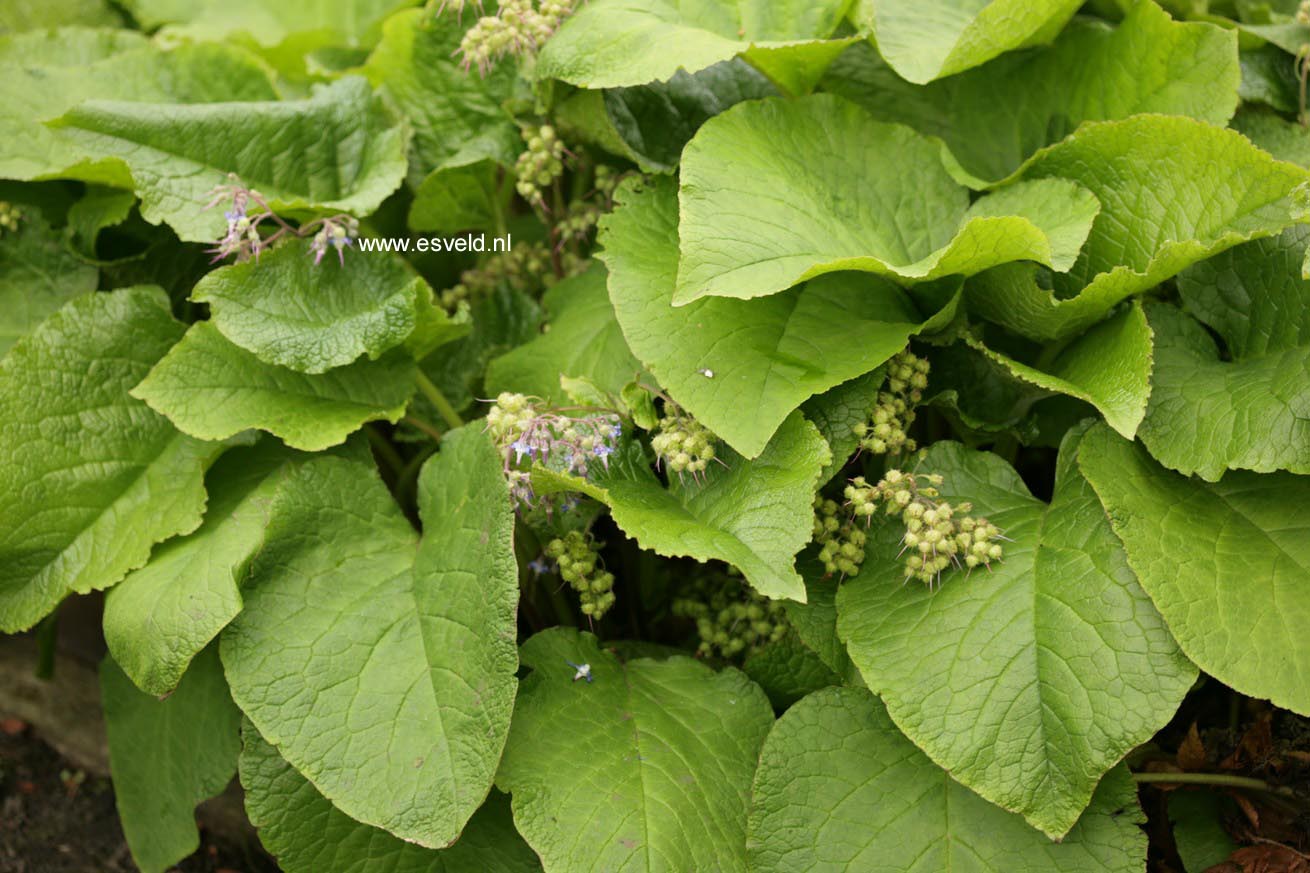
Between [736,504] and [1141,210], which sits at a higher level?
[1141,210]

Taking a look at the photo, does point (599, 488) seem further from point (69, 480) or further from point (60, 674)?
point (60, 674)

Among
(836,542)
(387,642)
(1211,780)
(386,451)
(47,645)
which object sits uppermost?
(836,542)

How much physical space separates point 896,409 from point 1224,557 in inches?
22.0

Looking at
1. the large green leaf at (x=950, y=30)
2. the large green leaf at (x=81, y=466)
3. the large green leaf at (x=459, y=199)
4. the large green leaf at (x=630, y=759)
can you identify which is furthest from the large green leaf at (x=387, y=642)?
the large green leaf at (x=950, y=30)

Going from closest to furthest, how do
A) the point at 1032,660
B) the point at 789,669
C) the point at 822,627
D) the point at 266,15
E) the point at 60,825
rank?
the point at 1032,660 → the point at 822,627 → the point at 789,669 → the point at 60,825 → the point at 266,15

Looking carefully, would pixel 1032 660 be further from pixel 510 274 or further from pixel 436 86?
pixel 436 86

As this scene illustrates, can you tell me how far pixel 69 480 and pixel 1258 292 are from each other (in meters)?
2.19

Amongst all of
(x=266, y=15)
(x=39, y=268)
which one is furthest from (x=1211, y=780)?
(x=266, y=15)

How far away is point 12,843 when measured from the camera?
8.46 ft

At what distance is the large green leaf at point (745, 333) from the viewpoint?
1.74 metres

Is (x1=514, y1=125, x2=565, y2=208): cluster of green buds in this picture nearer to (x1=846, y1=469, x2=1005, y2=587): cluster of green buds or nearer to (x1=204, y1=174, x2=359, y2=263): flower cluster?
(x1=204, y1=174, x2=359, y2=263): flower cluster

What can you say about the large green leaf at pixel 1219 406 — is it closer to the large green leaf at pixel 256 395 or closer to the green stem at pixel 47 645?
the large green leaf at pixel 256 395

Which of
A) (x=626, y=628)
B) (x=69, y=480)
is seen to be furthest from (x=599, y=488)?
(x=69, y=480)

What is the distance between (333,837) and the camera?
1.92 metres
